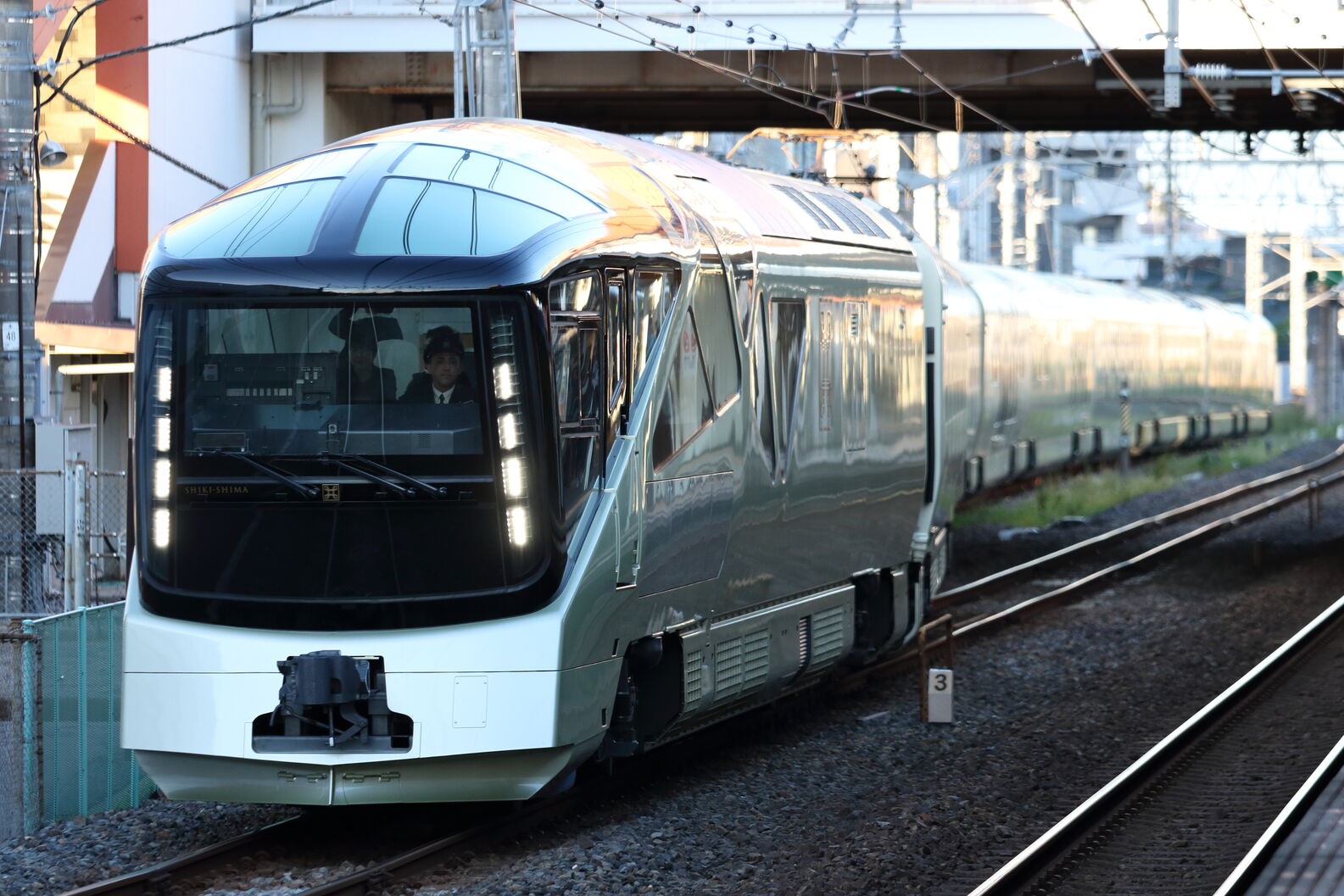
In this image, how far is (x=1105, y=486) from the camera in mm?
32406

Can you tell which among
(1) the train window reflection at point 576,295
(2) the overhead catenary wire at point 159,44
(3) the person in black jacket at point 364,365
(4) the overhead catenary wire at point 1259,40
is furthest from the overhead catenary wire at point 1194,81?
(3) the person in black jacket at point 364,365

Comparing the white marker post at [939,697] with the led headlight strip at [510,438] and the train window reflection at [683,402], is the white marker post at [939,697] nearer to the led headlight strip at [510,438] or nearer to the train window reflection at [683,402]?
the train window reflection at [683,402]

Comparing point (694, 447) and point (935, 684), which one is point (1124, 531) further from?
point (694, 447)

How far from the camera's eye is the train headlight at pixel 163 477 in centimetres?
823

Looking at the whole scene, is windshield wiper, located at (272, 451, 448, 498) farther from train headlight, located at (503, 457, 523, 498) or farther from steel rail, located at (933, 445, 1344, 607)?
steel rail, located at (933, 445, 1344, 607)

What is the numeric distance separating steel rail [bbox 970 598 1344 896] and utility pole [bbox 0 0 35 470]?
23.3ft

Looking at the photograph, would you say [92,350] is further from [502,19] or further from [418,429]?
[418,429]

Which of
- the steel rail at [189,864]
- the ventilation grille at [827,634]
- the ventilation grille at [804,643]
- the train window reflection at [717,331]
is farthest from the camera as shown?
the ventilation grille at [827,634]

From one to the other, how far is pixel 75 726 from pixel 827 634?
14.6 ft

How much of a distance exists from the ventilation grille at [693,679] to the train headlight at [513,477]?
1.78 m

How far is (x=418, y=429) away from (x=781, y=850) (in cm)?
257

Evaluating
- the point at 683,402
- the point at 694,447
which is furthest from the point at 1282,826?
the point at 683,402

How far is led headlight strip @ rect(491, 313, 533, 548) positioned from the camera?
8047 mm

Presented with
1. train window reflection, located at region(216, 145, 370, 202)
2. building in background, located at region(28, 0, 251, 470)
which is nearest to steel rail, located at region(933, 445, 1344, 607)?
building in background, located at region(28, 0, 251, 470)
